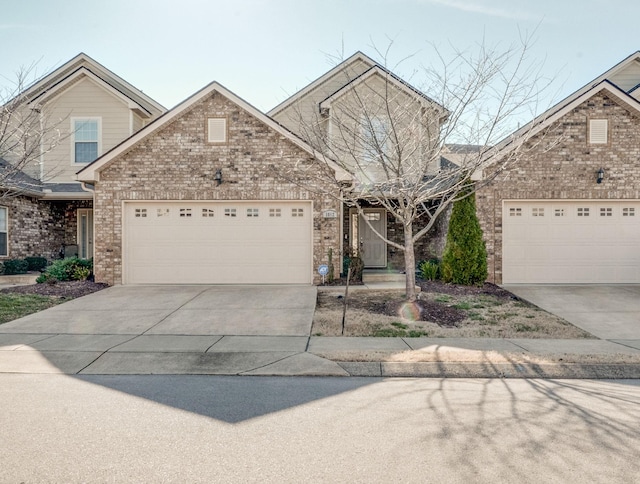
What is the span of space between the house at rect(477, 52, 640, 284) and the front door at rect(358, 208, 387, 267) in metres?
4.39

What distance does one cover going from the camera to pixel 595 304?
1003 centimetres

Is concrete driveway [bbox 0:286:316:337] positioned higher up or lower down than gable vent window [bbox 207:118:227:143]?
lower down

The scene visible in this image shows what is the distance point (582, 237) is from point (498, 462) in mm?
Result: 11253

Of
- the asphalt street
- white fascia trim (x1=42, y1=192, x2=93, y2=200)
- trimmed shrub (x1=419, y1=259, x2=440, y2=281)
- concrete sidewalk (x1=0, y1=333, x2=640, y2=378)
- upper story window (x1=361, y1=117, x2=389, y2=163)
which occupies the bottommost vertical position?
the asphalt street

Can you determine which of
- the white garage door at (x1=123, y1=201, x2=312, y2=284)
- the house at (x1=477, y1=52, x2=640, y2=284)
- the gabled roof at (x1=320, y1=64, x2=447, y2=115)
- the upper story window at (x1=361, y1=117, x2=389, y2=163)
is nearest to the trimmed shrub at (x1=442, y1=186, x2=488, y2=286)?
the house at (x1=477, y1=52, x2=640, y2=284)

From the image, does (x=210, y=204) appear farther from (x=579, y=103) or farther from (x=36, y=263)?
(x=579, y=103)

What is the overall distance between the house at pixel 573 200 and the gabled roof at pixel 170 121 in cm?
610

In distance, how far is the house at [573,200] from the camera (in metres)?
12.1

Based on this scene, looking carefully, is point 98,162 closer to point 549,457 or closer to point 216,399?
point 216,399

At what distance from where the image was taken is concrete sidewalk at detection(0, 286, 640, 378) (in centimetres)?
567

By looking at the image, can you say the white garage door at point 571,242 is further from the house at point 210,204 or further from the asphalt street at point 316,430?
the asphalt street at point 316,430

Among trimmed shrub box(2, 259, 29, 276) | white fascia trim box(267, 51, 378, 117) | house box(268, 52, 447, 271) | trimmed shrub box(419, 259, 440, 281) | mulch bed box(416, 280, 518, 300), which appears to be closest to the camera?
mulch bed box(416, 280, 518, 300)

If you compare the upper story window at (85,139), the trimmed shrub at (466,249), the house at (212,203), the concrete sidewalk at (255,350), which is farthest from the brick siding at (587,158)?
the upper story window at (85,139)

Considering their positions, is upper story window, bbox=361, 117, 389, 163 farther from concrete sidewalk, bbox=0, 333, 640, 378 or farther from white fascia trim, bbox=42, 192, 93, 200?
white fascia trim, bbox=42, 192, 93, 200
